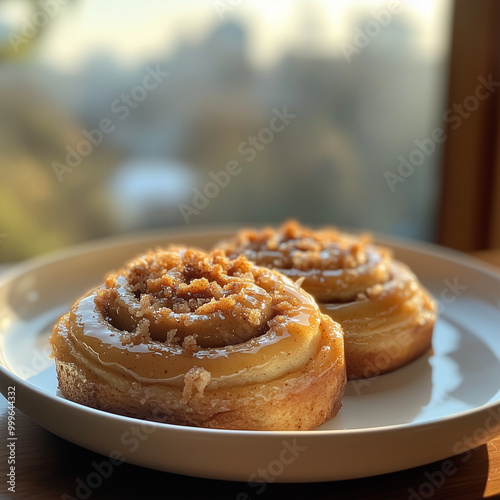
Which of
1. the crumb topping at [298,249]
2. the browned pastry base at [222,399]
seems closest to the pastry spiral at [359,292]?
the crumb topping at [298,249]

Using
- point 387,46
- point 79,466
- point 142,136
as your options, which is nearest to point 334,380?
point 79,466

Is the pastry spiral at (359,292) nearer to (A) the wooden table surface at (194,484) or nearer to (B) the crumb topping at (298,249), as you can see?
(B) the crumb topping at (298,249)

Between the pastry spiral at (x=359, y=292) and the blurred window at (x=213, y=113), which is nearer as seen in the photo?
the pastry spiral at (x=359, y=292)

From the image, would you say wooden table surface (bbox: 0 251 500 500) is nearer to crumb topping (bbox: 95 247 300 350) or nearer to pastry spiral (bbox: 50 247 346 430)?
pastry spiral (bbox: 50 247 346 430)

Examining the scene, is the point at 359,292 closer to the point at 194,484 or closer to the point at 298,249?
the point at 298,249

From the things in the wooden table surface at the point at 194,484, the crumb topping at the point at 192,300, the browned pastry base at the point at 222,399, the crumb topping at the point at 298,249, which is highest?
the crumb topping at the point at 192,300

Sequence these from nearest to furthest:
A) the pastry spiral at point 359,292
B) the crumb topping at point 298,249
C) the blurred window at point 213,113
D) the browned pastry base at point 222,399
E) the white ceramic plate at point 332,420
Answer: the white ceramic plate at point 332,420, the browned pastry base at point 222,399, the pastry spiral at point 359,292, the crumb topping at point 298,249, the blurred window at point 213,113

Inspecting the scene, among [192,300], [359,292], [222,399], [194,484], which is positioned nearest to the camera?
[194,484]

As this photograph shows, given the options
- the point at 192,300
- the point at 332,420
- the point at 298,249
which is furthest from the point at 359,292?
the point at 192,300
